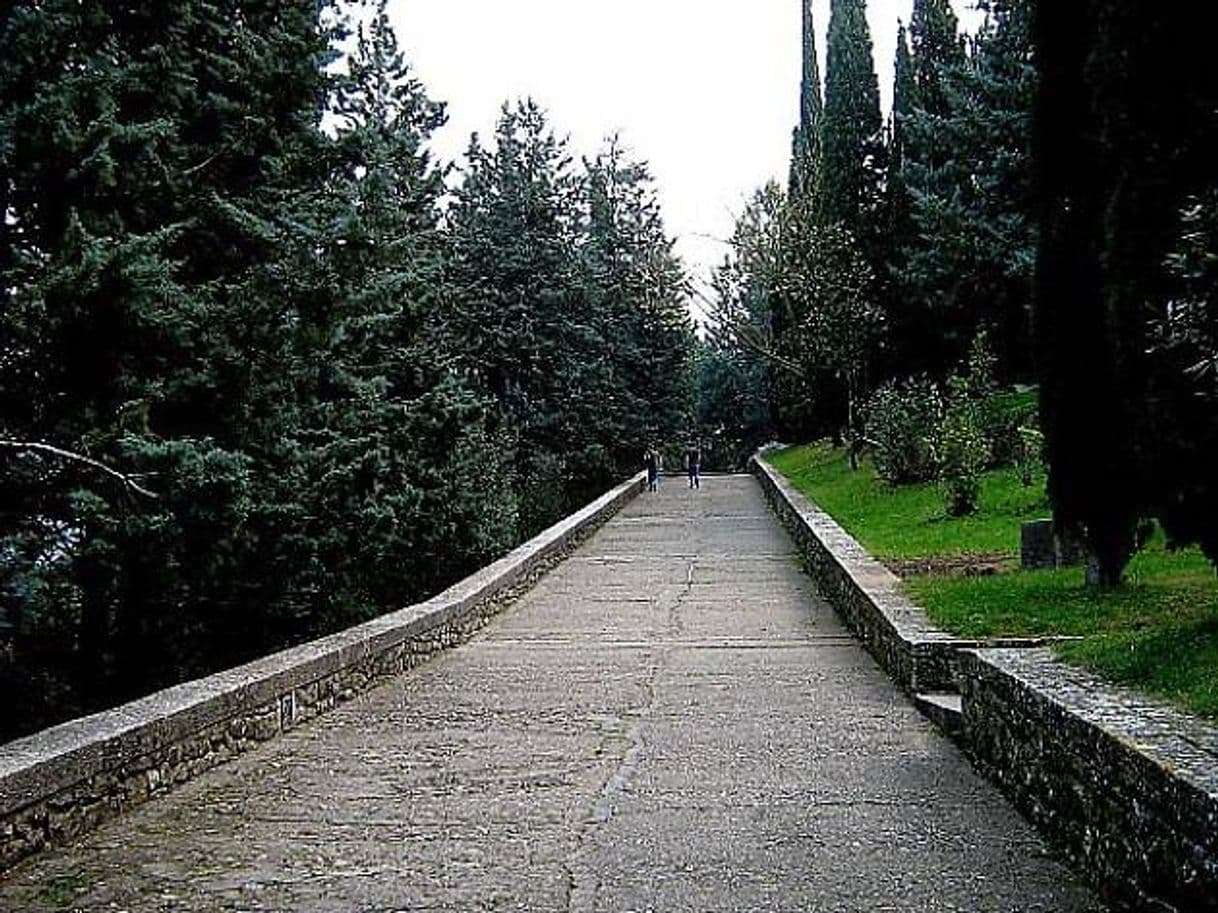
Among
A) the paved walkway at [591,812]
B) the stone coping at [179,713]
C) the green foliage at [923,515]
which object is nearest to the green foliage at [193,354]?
the stone coping at [179,713]

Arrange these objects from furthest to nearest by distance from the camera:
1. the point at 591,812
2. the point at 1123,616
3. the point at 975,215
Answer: the point at 975,215 → the point at 1123,616 → the point at 591,812

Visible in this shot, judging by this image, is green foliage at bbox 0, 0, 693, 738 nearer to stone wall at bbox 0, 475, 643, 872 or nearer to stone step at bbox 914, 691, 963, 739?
stone wall at bbox 0, 475, 643, 872

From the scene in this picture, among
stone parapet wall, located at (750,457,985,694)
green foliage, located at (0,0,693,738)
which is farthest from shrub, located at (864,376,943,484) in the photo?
green foliage, located at (0,0,693,738)

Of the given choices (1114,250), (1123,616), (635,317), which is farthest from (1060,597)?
(635,317)

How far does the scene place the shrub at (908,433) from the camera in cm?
2800

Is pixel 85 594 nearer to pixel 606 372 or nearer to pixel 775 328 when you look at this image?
pixel 606 372

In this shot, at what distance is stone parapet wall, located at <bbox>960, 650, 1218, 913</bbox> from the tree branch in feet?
20.4

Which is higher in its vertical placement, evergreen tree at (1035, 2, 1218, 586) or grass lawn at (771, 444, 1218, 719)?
evergreen tree at (1035, 2, 1218, 586)

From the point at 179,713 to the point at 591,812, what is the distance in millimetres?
2136

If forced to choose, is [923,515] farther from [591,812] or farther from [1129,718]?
[1129,718]

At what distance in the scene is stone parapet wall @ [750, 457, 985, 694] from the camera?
1009 centimetres

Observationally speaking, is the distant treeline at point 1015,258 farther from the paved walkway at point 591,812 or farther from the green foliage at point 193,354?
the green foliage at point 193,354

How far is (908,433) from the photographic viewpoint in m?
28.8

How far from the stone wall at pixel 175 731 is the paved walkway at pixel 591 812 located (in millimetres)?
129
